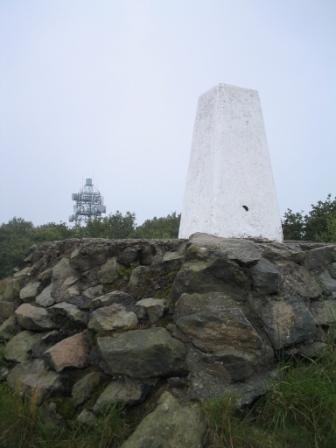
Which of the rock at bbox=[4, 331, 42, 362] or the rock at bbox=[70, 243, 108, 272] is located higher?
the rock at bbox=[70, 243, 108, 272]

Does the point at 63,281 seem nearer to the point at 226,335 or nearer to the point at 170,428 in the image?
the point at 226,335

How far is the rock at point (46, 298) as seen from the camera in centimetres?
418

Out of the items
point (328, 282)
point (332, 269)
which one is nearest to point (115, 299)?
point (328, 282)

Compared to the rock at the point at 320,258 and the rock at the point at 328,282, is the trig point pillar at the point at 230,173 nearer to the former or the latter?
the rock at the point at 320,258

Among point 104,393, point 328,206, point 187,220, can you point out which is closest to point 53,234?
point 328,206

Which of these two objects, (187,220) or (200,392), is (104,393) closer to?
(200,392)

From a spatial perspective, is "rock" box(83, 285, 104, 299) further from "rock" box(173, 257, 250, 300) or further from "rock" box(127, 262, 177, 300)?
"rock" box(173, 257, 250, 300)

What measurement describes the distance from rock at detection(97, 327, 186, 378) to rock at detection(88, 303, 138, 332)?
219 millimetres

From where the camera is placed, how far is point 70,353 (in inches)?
135

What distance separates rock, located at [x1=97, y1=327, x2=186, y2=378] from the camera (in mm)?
2986

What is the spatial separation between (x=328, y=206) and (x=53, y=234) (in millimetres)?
17191

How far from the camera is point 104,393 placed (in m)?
3.02

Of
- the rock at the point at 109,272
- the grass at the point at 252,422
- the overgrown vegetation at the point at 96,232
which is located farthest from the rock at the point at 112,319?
the overgrown vegetation at the point at 96,232

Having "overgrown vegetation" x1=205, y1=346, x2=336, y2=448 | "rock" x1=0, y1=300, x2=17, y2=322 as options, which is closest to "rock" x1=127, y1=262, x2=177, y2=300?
"overgrown vegetation" x1=205, y1=346, x2=336, y2=448
